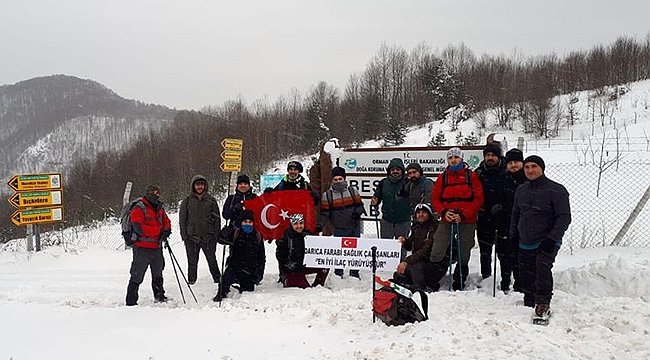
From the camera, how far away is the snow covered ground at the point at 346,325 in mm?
4250

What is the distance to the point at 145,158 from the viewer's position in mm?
43812

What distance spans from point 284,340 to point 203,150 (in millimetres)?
35248

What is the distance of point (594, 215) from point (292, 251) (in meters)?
9.23

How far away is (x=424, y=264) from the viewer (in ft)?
21.3

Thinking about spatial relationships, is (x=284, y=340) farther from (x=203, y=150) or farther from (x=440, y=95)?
(x=440, y=95)

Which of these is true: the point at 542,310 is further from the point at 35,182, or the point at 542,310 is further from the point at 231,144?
the point at 35,182

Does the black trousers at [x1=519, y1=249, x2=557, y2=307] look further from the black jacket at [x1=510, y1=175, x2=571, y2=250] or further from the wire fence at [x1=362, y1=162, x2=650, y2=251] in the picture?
the wire fence at [x1=362, y1=162, x2=650, y2=251]

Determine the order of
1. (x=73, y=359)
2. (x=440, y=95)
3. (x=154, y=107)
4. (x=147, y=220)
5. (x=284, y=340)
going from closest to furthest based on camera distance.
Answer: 1. (x=73, y=359)
2. (x=284, y=340)
3. (x=147, y=220)
4. (x=440, y=95)
5. (x=154, y=107)

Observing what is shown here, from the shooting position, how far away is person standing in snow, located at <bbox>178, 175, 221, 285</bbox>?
7.57 meters

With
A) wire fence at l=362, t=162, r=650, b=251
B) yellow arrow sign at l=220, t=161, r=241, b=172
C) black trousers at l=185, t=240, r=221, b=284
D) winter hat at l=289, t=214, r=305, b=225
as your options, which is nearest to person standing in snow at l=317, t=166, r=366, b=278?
winter hat at l=289, t=214, r=305, b=225

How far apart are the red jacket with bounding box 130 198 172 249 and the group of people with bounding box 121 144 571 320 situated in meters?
0.01

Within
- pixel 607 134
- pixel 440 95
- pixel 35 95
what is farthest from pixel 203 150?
pixel 35 95

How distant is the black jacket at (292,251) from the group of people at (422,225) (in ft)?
0.05

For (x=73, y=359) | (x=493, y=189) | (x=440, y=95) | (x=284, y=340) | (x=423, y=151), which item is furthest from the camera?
(x=440, y=95)
